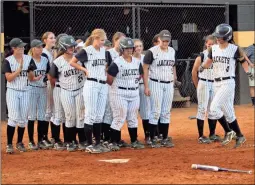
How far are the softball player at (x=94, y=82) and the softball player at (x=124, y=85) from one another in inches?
10.5

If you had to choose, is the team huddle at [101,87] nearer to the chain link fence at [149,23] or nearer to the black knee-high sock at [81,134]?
the black knee-high sock at [81,134]

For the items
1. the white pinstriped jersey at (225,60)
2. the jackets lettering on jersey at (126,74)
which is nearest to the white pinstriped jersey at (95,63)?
the jackets lettering on jersey at (126,74)

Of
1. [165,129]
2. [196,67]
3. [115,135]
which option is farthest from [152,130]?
[196,67]

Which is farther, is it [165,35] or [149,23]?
[149,23]

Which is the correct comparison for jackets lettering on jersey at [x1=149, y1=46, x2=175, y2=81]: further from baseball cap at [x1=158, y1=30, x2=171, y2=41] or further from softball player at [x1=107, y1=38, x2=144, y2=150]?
softball player at [x1=107, y1=38, x2=144, y2=150]

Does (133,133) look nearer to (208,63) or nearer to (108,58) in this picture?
(108,58)

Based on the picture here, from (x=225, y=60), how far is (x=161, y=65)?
1067 millimetres

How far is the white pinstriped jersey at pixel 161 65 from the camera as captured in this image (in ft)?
32.3

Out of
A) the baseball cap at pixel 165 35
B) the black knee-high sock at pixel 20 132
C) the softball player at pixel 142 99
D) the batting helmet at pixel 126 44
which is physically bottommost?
the black knee-high sock at pixel 20 132

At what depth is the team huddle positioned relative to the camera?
920cm

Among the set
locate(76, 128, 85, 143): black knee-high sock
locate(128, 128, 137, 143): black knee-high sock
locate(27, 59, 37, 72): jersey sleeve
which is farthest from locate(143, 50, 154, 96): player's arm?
locate(27, 59, 37, 72): jersey sleeve

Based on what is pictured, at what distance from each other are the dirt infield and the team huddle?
379 millimetres

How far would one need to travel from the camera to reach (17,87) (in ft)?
30.8

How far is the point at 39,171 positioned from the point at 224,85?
131 inches
